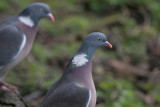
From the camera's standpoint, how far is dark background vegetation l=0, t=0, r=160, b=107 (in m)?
5.93

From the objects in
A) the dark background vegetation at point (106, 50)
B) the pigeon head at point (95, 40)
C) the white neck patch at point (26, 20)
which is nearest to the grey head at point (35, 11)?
the white neck patch at point (26, 20)

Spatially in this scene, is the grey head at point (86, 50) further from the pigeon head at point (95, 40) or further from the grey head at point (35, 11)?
the grey head at point (35, 11)

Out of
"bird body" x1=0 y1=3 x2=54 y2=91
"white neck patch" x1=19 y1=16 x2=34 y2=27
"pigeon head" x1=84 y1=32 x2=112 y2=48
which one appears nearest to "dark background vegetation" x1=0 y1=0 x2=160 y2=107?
"bird body" x1=0 y1=3 x2=54 y2=91

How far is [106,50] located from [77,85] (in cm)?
407

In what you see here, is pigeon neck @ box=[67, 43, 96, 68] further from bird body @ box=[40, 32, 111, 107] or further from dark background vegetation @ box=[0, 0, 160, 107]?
dark background vegetation @ box=[0, 0, 160, 107]

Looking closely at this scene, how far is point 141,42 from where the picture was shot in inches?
327

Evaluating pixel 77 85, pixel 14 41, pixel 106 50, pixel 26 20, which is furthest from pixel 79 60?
pixel 106 50

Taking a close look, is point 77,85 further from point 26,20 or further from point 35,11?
point 35,11

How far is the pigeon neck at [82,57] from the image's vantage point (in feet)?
13.1

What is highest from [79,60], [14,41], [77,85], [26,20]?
[79,60]

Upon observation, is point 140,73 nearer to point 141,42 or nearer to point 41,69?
point 141,42

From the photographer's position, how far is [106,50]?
7906 millimetres

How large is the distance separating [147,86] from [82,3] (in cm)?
309

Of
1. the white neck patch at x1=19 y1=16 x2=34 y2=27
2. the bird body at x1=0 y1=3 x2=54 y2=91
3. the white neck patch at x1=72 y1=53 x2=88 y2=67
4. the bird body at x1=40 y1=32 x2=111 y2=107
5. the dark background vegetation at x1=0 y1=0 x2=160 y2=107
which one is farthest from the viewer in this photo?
the dark background vegetation at x1=0 y1=0 x2=160 y2=107
